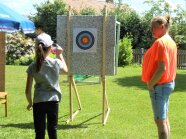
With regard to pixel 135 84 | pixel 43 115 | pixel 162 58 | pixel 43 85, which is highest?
pixel 162 58

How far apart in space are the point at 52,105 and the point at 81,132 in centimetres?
213

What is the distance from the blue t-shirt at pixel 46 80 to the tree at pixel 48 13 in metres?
26.7

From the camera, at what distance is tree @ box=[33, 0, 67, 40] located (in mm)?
31750

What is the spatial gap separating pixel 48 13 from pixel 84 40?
84.8ft

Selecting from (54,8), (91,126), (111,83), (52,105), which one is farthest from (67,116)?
(54,8)

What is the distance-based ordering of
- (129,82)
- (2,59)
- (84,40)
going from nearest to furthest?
1. (84,40)
2. (2,59)
3. (129,82)

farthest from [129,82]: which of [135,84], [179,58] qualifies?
[179,58]

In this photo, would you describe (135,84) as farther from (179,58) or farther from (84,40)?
(179,58)

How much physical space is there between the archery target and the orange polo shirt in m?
2.74

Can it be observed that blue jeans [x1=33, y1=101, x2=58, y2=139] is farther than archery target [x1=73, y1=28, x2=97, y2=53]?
No

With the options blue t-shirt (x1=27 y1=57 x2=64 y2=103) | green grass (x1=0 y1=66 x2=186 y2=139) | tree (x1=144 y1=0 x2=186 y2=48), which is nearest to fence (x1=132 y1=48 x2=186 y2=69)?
tree (x1=144 y1=0 x2=186 y2=48)

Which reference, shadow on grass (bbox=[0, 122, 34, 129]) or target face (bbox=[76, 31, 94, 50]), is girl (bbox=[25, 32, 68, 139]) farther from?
target face (bbox=[76, 31, 94, 50])

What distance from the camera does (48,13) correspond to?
108 ft

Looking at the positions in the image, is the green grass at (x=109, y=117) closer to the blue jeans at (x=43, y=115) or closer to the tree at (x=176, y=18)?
the blue jeans at (x=43, y=115)
